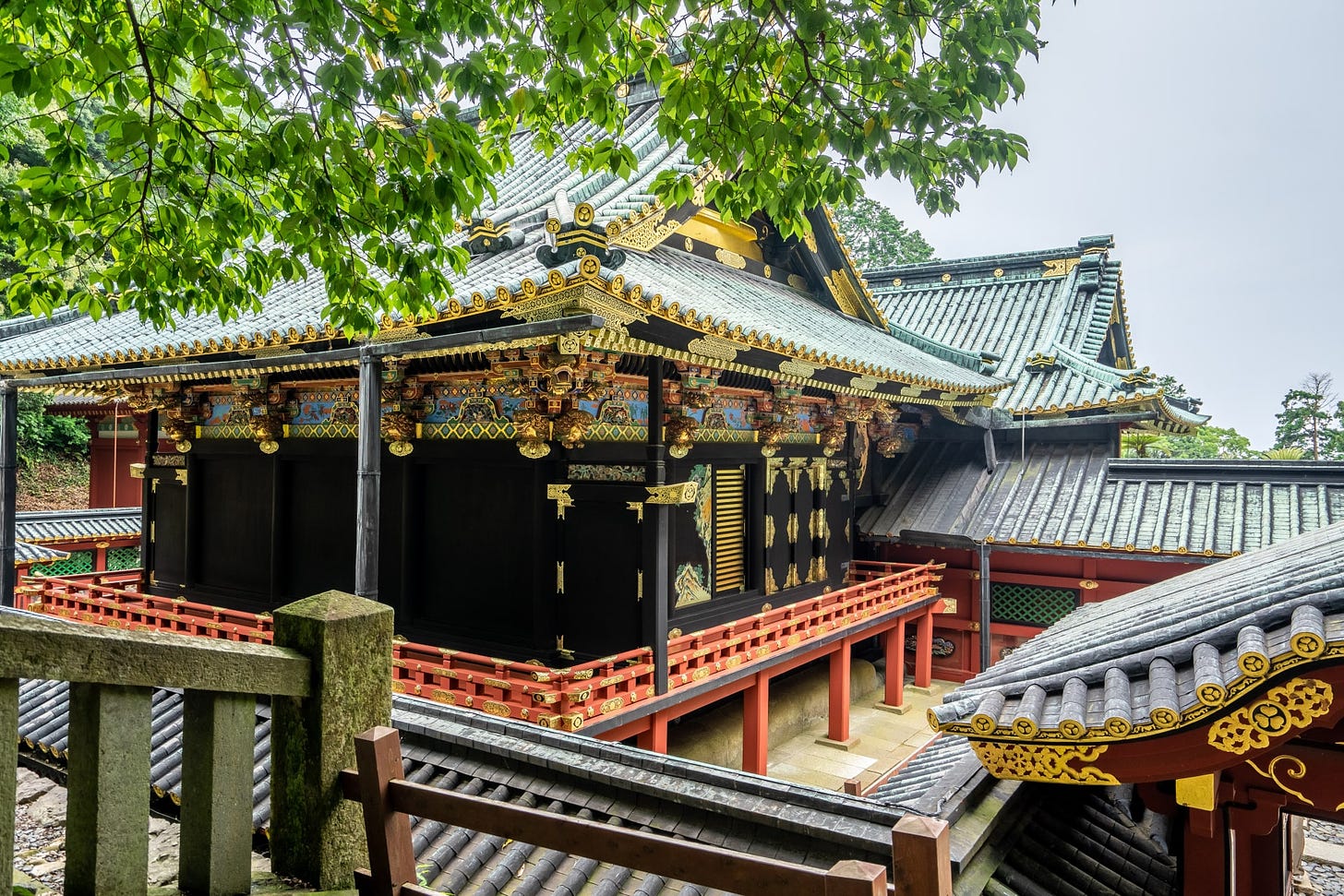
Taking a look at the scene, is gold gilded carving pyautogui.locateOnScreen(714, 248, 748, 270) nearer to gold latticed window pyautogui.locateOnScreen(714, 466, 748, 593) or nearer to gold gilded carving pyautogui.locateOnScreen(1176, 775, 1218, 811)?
gold latticed window pyautogui.locateOnScreen(714, 466, 748, 593)

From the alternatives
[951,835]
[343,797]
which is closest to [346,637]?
[343,797]

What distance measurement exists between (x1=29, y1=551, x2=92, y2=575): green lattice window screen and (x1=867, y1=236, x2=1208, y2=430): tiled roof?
1703cm

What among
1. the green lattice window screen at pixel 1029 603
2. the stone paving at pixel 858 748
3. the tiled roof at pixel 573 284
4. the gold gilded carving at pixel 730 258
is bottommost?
the stone paving at pixel 858 748

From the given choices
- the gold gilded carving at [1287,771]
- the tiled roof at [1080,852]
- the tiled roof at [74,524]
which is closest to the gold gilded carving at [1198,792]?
the gold gilded carving at [1287,771]

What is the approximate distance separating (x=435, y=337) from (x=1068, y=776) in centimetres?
520

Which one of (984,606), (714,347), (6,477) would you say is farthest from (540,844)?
(984,606)

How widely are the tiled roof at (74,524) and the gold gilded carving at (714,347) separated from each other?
1431 cm

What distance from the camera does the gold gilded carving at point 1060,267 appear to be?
17.8 metres

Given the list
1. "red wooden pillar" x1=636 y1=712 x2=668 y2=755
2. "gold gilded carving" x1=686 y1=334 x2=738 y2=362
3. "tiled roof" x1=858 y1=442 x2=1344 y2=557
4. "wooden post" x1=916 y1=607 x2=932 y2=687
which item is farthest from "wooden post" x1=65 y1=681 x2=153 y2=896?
"wooden post" x1=916 y1=607 x2=932 y2=687

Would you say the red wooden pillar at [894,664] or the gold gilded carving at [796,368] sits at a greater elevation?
the gold gilded carving at [796,368]

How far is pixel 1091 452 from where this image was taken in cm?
1396

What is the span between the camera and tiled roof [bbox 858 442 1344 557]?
37.7 feet

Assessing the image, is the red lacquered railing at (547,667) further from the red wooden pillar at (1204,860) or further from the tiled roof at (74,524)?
the red wooden pillar at (1204,860)

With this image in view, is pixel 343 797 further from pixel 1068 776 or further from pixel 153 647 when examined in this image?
pixel 1068 776
